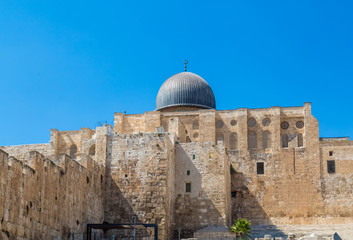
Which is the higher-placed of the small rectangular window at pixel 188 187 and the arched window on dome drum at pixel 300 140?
the arched window on dome drum at pixel 300 140

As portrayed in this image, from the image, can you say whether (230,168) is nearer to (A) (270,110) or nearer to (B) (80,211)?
(A) (270,110)

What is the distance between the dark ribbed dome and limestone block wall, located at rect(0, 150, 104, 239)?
42.9 ft

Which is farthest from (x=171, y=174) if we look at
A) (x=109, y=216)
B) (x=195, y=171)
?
(x=109, y=216)

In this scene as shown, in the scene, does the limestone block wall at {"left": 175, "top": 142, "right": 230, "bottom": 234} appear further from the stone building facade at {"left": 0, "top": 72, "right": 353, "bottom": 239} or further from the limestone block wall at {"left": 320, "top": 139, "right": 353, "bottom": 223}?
the limestone block wall at {"left": 320, "top": 139, "right": 353, "bottom": 223}

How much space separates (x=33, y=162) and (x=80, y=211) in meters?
5.42

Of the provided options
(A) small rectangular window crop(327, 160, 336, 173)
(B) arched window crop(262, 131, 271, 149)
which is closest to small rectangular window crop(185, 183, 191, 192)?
(B) arched window crop(262, 131, 271, 149)

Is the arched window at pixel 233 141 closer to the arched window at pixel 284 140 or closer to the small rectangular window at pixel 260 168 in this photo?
the small rectangular window at pixel 260 168

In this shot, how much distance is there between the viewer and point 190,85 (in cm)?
4638

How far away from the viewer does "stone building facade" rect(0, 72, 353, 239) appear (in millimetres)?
28172

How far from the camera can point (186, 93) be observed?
46062 millimetres

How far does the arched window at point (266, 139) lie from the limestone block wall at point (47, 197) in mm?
13164

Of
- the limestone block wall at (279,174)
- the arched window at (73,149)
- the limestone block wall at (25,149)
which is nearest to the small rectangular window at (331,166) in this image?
the limestone block wall at (279,174)

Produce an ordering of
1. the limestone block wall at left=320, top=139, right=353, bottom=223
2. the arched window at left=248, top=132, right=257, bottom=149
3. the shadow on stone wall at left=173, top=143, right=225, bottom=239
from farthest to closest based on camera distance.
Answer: the arched window at left=248, top=132, right=257, bottom=149 → the limestone block wall at left=320, top=139, right=353, bottom=223 → the shadow on stone wall at left=173, top=143, right=225, bottom=239

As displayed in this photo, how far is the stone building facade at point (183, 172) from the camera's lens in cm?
2817
